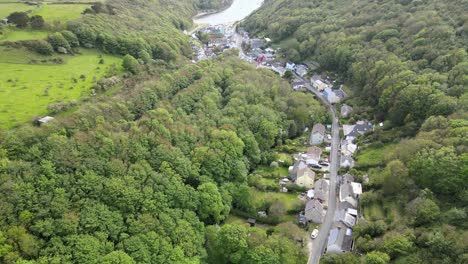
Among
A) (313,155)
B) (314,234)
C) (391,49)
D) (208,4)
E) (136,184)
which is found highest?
(208,4)

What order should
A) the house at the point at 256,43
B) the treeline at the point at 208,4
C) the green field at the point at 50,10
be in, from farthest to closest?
the treeline at the point at 208,4
the house at the point at 256,43
the green field at the point at 50,10

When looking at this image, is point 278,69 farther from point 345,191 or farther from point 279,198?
point 345,191

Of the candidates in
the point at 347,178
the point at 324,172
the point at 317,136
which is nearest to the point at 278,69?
the point at 317,136

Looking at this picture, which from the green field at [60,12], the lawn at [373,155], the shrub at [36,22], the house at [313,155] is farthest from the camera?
the green field at [60,12]

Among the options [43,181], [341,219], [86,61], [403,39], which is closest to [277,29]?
[403,39]

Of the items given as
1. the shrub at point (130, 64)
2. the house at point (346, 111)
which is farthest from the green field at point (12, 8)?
the house at point (346, 111)

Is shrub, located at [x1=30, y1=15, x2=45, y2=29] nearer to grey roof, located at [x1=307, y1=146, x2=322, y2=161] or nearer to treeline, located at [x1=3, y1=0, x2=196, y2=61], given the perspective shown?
treeline, located at [x1=3, y1=0, x2=196, y2=61]

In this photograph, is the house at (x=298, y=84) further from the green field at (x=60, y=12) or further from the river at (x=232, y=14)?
the river at (x=232, y=14)
